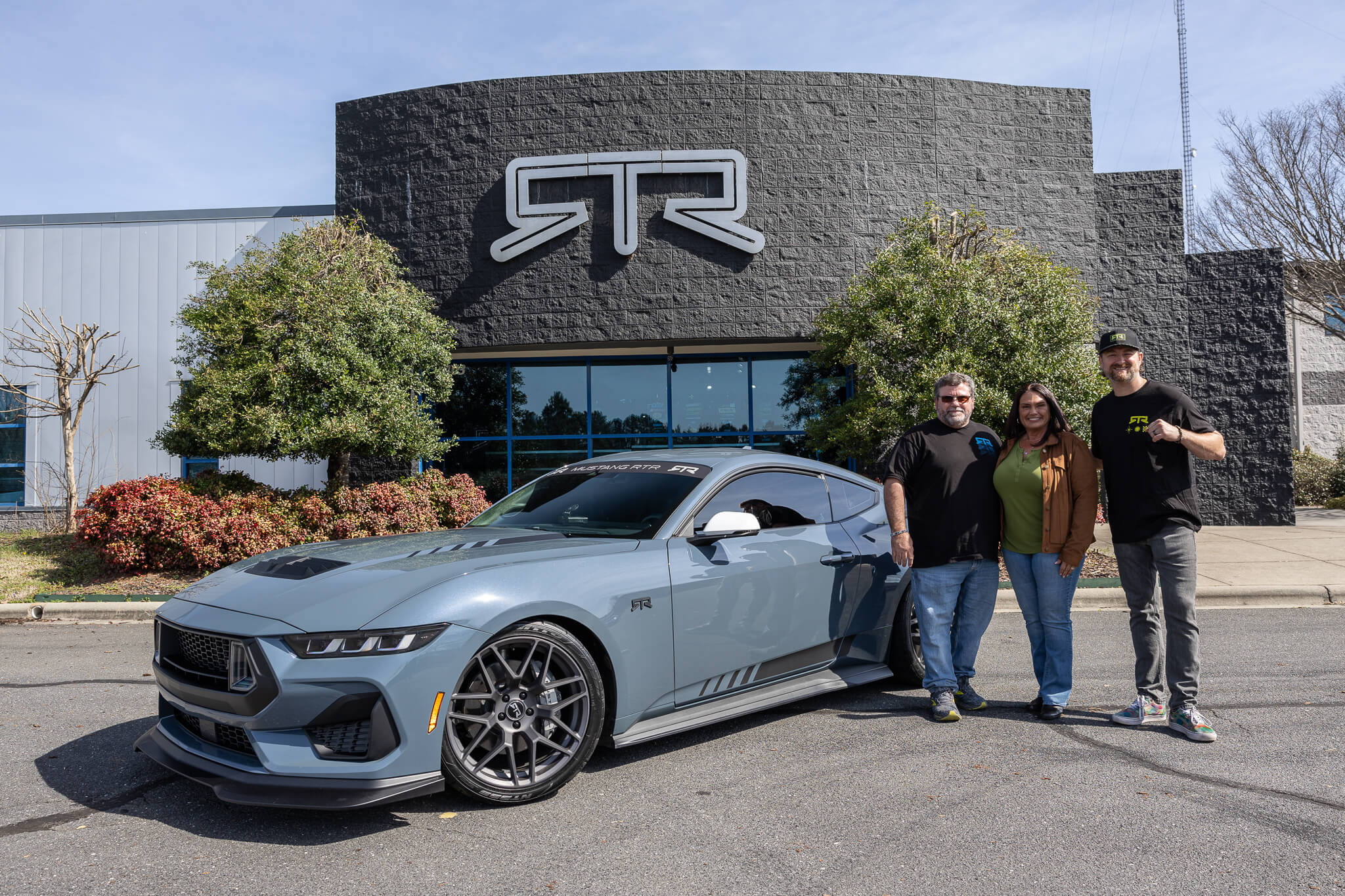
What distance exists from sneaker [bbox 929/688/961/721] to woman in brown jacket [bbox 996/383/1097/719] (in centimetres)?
49

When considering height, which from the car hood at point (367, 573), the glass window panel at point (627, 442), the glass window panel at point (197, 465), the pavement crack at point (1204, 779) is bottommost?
the pavement crack at point (1204, 779)

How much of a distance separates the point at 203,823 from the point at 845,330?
982 cm

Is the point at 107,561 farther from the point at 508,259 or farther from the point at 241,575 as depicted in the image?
the point at 241,575

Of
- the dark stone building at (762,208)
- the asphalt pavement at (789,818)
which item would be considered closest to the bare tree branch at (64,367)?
the dark stone building at (762,208)

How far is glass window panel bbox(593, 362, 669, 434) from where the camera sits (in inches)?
627

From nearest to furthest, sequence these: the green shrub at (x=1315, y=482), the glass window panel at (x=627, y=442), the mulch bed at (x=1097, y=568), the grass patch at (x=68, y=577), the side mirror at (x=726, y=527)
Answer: the side mirror at (x=726, y=527) < the grass patch at (x=68, y=577) < the mulch bed at (x=1097, y=568) < the glass window panel at (x=627, y=442) < the green shrub at (x=1315, y=482)

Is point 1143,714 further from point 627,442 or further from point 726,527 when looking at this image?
point 627,442

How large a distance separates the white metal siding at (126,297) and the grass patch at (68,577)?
476 centimetres

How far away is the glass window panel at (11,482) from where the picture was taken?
54.6ft

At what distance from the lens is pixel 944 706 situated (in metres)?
4.68

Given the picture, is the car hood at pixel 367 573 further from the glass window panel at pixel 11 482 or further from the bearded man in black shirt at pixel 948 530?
the glass window panel at pixel 11 482

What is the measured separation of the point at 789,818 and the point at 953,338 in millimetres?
8615

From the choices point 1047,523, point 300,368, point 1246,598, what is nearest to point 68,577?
point 300,368

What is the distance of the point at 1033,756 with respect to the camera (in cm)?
412
